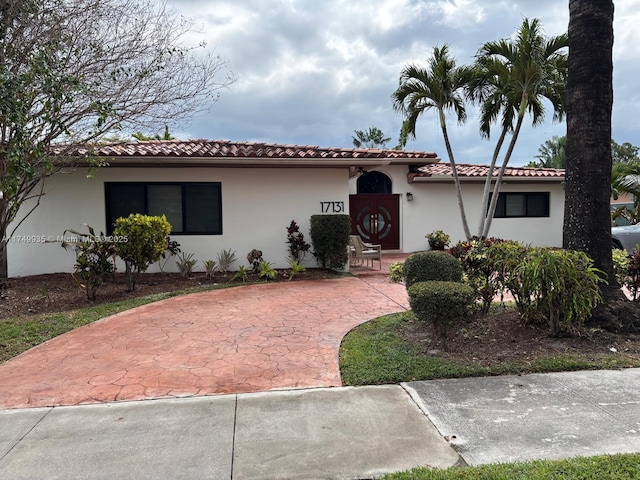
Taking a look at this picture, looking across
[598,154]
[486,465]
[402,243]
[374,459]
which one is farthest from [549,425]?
[402,243]

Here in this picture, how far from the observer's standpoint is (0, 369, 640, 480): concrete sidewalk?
2.65m

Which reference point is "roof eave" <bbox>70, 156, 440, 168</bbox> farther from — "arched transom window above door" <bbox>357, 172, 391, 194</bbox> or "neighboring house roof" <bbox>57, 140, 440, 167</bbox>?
"arched transom window above door" <bbox>357, 172, 391, 194</bbox>

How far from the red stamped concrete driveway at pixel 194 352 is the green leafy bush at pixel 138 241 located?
45.6 inches

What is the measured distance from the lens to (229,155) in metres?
9.73

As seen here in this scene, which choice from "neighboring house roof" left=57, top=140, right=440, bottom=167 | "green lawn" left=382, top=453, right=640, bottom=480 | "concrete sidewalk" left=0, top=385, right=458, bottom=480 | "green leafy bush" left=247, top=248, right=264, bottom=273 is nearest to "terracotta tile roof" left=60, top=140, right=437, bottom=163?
"neighboring house roof" left=57, top=140, right=440, bottom=167

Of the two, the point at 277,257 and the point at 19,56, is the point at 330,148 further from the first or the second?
the point at 19,56

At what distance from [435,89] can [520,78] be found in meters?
2.17

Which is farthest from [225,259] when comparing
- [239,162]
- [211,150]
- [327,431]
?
[327,431]

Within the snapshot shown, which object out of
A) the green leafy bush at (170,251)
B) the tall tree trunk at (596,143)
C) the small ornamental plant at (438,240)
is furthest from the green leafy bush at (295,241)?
the tall tree trunk at (596,143)

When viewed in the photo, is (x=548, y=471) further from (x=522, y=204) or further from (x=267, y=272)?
(x=522, y=204)

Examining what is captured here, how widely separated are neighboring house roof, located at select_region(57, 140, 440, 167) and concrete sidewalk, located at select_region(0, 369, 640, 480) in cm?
705

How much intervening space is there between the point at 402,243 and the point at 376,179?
8.38 feet

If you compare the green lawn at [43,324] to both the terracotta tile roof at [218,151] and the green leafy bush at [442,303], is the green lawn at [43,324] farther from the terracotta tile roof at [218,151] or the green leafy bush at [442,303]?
the green leafy bush at [442,303]

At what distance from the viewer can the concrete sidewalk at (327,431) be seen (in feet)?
8.68
